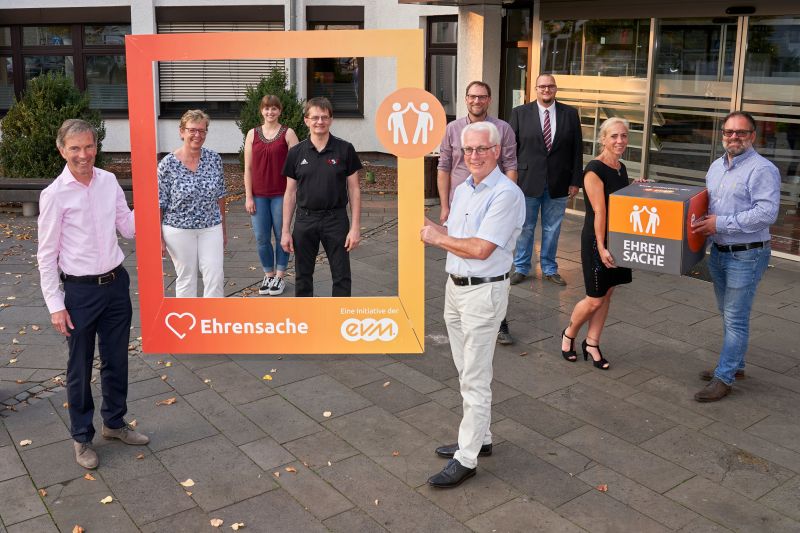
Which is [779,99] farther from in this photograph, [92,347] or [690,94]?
[92,347]

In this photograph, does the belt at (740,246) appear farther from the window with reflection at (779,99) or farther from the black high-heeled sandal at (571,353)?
the window with reflection at (779,99)

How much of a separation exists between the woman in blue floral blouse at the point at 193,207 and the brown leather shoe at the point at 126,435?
159cm

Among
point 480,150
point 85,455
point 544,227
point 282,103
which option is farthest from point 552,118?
point 282,103

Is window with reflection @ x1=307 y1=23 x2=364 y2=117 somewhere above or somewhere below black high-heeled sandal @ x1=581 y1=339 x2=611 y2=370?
above

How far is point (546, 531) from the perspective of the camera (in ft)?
14.4

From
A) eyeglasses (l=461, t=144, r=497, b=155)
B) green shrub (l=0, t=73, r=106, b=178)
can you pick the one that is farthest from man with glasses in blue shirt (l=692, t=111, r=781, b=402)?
green shrub (l=0, t=73, r=106, b=178)

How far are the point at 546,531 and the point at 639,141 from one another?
852cm

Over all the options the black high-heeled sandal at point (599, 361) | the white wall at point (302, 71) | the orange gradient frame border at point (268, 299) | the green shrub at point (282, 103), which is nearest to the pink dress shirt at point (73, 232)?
the orange gradient frame border at point (268, 299)

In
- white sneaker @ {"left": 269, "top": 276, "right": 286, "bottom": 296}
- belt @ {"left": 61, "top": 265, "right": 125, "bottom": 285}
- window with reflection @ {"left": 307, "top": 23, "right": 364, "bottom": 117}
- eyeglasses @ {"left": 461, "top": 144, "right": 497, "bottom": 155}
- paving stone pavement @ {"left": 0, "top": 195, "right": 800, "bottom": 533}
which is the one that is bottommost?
paving stone pavement @ {"left": 0, "top": 195, "right": 800, "bottom": 533}

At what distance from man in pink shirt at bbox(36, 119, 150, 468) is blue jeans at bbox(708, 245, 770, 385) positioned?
4.14 meters

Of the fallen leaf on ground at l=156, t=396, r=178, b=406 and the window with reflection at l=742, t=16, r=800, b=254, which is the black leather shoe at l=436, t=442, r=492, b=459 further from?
the window with reflection at l=742, t=16, r=800, b=254

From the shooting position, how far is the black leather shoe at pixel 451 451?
516 centimetres

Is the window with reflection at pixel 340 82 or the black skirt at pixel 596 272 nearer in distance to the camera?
the black skirt at pixel 596 272

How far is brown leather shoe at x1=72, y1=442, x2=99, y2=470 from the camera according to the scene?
5.07 metres
